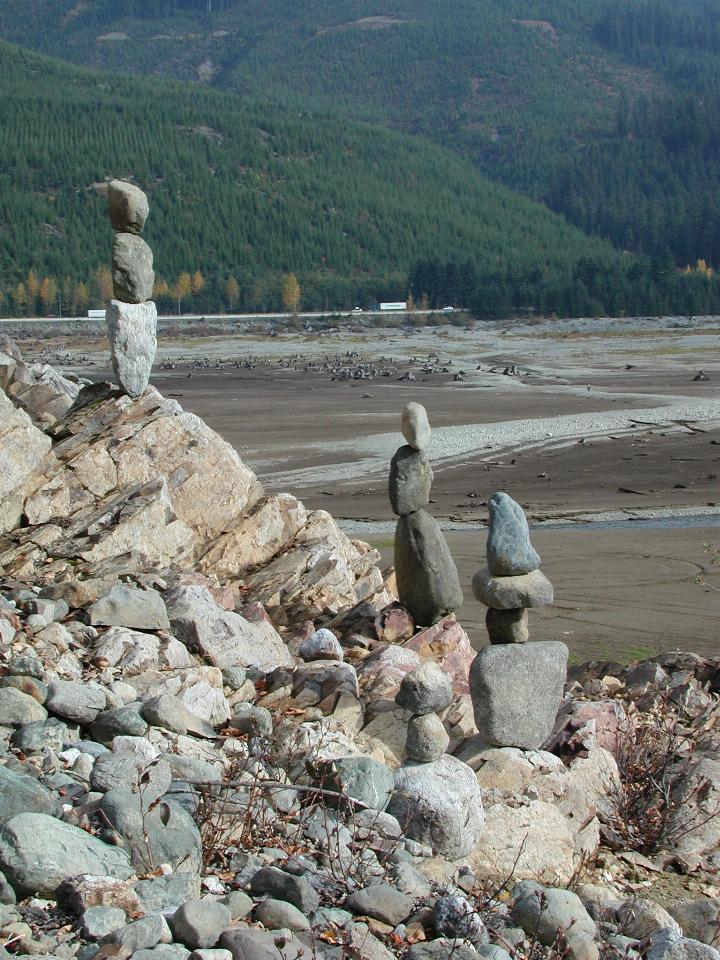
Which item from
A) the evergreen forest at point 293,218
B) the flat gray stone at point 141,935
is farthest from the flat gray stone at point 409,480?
the evergreen forest at point 293,218

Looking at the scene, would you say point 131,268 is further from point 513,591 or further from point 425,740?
point 425,740

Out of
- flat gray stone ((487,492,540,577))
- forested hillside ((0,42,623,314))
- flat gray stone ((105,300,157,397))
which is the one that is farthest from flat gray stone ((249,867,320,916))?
forested hillside ((0,42,623,314))

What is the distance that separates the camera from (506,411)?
37.8 m

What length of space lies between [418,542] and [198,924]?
258 inches

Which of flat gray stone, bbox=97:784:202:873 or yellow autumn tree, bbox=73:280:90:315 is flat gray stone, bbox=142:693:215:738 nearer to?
flat gray stone, bbox=97:784:202:873

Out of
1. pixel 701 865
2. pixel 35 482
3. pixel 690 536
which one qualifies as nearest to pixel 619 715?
pixel 701 865

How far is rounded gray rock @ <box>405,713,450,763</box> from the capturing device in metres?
8.41

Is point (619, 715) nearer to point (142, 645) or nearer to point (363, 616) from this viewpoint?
point (363, 616)

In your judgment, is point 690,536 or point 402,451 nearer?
point 402,451

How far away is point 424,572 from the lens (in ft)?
39.8

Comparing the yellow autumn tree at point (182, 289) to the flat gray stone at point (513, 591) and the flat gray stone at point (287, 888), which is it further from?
the flat gray stone at point (287, 888)

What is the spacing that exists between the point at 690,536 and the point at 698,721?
1019cm

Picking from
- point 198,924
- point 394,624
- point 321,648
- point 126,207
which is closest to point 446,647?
point 394,624

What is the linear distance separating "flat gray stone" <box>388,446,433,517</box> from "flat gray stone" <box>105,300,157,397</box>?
12.8 feet
